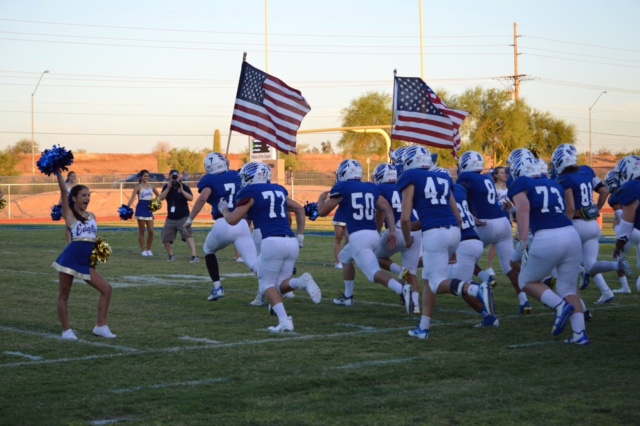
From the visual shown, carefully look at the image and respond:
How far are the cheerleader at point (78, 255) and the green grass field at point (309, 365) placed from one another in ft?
0.88

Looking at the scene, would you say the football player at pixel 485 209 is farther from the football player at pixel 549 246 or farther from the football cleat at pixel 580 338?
the football cleat at pixel 580 338

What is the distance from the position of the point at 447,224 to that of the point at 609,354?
2.06 metres

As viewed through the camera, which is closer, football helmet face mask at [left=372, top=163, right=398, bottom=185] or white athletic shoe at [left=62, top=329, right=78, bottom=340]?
white athletic shoe at [left=62, top=329, right=78, bottom=340]

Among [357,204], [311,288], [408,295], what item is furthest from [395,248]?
[311,288]

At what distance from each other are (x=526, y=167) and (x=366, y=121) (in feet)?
209

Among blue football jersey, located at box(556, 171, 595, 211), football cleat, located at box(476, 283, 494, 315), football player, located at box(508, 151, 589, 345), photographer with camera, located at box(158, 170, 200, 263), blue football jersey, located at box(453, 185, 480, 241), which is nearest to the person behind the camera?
football player, located at box(508, 151, 589, 345)

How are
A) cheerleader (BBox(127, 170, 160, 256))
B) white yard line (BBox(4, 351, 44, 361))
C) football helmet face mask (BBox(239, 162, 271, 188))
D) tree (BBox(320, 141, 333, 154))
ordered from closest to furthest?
white yard line (BBox(4, 351, 44, 361)), football helmet face mask (BBox(239, 162, 271, 188)), cheerleader (BBox(127, 170, 160, 256)), tree (BBox(320, 141, 333, 154))

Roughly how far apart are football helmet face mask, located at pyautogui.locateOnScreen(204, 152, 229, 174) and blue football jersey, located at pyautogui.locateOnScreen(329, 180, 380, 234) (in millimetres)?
2282

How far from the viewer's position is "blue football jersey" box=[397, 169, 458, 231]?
988 centimetres

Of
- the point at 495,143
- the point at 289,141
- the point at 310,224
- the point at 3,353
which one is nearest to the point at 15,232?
the point at 310,224

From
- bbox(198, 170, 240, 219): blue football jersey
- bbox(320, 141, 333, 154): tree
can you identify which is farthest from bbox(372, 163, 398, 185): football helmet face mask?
bbox(320, 141, 333, 154): tree

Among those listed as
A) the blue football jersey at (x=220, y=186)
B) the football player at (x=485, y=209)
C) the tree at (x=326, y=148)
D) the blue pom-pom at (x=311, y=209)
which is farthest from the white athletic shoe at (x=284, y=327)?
the tree at (x=326, y=148)

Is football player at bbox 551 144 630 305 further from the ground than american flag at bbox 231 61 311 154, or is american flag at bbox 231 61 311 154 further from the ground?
american flag at bbox 231 61 311 154

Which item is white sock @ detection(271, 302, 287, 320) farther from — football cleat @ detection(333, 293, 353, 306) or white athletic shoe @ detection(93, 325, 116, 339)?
football cleat @ detection(333, 293, 353, 306)
